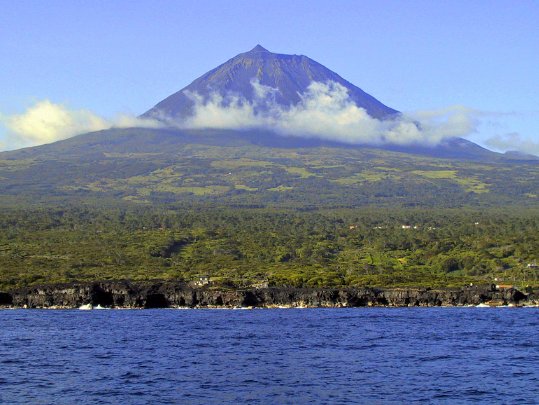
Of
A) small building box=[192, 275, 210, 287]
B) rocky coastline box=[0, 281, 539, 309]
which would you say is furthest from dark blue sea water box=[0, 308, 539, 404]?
small building box=[192, 275, 210, 287]

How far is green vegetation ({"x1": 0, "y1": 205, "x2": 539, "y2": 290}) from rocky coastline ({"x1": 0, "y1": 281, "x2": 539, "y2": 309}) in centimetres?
732

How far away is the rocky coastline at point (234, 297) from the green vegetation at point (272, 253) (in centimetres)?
732

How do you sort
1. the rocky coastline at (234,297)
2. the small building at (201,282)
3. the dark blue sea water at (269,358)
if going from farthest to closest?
the small building at (201,282) < the rocky coastline at (234,297) < the dark blue sea water at (269,358)

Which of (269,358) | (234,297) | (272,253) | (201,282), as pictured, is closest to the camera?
(269,358)

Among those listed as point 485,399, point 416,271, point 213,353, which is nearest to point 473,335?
point 213,353

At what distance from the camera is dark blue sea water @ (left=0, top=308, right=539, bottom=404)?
45.1 m

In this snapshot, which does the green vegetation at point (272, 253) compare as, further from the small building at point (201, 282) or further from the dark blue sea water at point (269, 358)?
the dark blue sea water at point (269, 358)

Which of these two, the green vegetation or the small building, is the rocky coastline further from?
the green vegetation

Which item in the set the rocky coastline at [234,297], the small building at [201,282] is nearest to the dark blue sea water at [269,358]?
the rocky coastline at [234,297]

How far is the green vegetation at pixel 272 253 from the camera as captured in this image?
116 metres

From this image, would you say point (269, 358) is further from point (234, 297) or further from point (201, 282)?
point (201, 282)

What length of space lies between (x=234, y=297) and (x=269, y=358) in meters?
43.0

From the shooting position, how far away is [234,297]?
326 feet

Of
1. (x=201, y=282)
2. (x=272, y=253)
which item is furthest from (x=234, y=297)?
(x=272, y=253)
